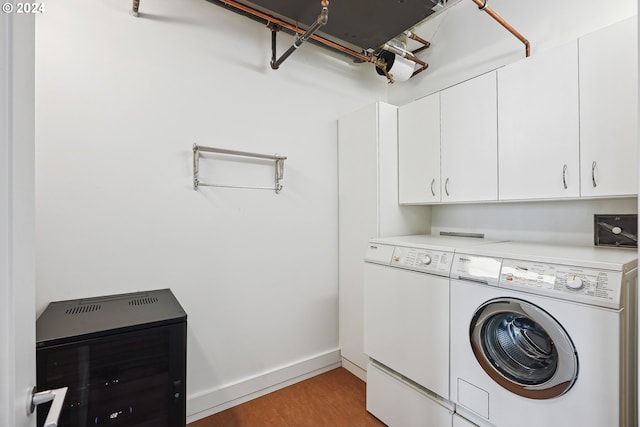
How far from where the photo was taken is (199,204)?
1.83 metres

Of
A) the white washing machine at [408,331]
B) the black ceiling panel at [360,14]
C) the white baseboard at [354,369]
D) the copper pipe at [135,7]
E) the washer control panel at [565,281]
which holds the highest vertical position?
the black ceiling panel at [360,14]

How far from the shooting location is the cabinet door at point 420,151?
2.02 m

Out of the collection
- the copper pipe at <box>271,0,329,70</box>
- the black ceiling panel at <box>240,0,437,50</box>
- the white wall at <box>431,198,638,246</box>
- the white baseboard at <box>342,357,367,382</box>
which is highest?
the black ceiling panel at <box>240,0,437,50</box>

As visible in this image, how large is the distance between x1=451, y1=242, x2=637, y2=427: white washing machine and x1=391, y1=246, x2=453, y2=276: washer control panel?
0.06 meters

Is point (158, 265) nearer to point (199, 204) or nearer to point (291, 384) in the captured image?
point (199, 204)

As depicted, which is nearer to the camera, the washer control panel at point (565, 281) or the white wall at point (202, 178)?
the washer control panel at point (565, 281)

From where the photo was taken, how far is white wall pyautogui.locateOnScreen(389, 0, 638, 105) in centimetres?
164

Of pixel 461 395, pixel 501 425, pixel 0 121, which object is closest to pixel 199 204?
pixel 0 121

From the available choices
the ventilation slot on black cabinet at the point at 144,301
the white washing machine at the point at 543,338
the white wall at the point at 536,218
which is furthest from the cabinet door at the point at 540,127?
the ventilation slot on black cabinet at the point at 144,301

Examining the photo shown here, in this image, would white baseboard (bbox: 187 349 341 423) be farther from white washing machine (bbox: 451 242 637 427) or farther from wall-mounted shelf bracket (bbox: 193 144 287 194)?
wall-mounted shelf bracket (bbox: 193 144 287 194)

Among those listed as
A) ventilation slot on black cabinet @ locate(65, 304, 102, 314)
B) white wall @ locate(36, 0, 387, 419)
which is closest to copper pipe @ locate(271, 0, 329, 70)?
white wall @ locate(36, 0, 387, 419)

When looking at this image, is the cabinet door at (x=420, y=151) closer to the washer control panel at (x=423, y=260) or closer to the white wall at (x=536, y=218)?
the white wall at (x=536, y=218)

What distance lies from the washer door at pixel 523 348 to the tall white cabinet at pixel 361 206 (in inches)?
37.1

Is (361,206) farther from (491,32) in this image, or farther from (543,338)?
(491,32)
